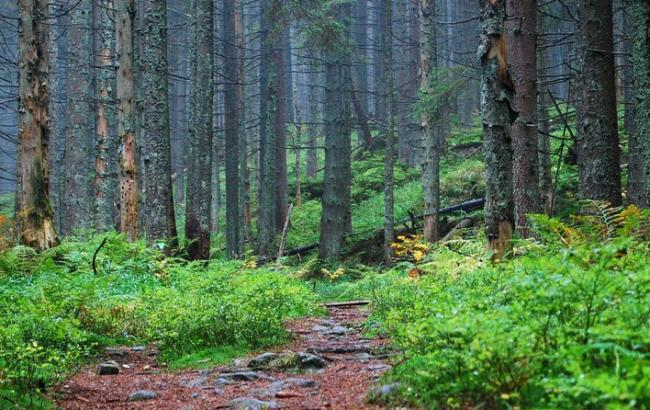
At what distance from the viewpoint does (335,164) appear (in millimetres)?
21891

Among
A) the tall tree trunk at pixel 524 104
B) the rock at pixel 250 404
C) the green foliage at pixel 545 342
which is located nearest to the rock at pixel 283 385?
the rock at pixel 250 404

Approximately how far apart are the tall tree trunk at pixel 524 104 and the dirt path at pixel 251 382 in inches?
145

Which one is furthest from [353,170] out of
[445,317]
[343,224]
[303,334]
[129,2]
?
[445,317]

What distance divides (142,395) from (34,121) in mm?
7785

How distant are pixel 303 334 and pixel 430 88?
1182cm

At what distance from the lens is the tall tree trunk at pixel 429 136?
60.0ft

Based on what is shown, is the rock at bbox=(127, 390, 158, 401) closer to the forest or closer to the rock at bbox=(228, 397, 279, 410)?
the forest

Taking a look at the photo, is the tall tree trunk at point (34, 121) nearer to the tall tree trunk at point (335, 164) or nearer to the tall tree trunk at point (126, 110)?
the tall tree trunk at point (126, 110)

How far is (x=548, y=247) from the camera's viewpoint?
6.19 meters

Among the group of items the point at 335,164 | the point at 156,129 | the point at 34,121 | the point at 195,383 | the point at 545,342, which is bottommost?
the point at 195,383

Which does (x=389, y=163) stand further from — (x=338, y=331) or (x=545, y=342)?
(x=545, y=342)

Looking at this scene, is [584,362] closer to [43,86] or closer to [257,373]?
[257,373]

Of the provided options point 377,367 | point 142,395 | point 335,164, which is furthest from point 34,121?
point 335,164

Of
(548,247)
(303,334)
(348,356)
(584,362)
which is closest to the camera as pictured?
(584,362)
